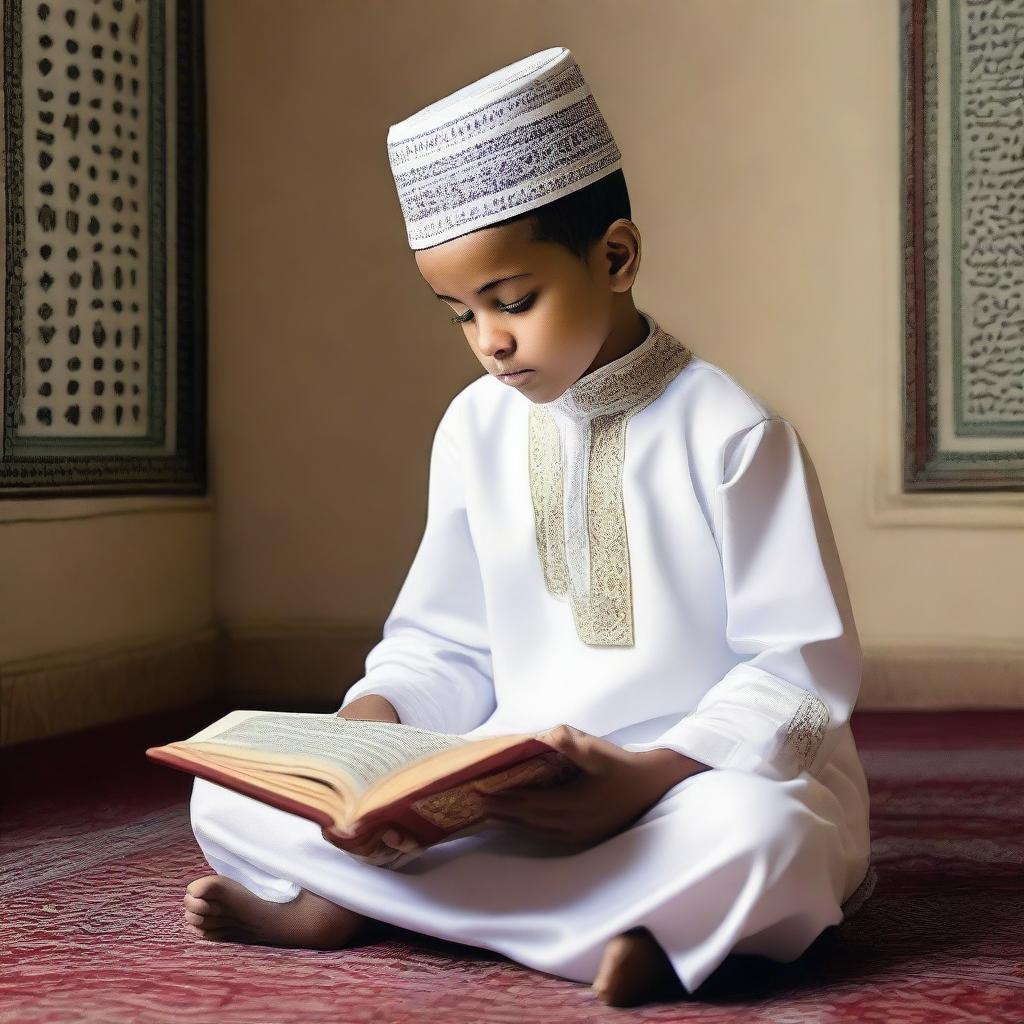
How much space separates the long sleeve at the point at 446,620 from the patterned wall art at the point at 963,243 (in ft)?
5.99

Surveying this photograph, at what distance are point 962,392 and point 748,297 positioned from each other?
1.80 ft

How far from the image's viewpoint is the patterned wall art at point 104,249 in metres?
2.99

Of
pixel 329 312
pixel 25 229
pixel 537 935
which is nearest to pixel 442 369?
pixel 329 312

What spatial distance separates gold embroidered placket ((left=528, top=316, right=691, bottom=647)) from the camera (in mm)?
1636

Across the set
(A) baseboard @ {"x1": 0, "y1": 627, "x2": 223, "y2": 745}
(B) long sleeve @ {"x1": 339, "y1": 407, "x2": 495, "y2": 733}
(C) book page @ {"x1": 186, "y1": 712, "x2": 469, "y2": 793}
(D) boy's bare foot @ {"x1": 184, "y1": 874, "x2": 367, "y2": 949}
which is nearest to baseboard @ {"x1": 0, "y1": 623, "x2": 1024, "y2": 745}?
(A) baseboard @ {"x1": 0, "y1": 627, "x2": 223, "y2": 745}

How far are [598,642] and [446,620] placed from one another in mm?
287

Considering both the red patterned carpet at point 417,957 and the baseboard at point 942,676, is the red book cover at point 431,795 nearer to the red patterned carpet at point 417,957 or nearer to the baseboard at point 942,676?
the red patterned carpet at point 417,957

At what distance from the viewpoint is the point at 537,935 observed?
144 cm

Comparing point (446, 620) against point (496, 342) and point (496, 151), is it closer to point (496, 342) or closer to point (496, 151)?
point (496, 342)

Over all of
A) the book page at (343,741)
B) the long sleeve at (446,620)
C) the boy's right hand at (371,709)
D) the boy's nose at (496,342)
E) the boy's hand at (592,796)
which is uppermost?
the boy's nose at (496,342)

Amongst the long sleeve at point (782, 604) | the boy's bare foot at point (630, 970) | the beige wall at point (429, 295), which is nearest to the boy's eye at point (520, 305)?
the long sleeve at point (782, 604)

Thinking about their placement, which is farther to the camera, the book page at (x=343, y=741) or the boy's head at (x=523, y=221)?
the boy's head at (x=523, y=221)

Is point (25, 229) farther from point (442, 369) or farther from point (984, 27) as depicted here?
point (984, 27)

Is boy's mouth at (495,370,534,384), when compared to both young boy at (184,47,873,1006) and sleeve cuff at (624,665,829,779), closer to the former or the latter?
young boy at (184,47,873,1006)
